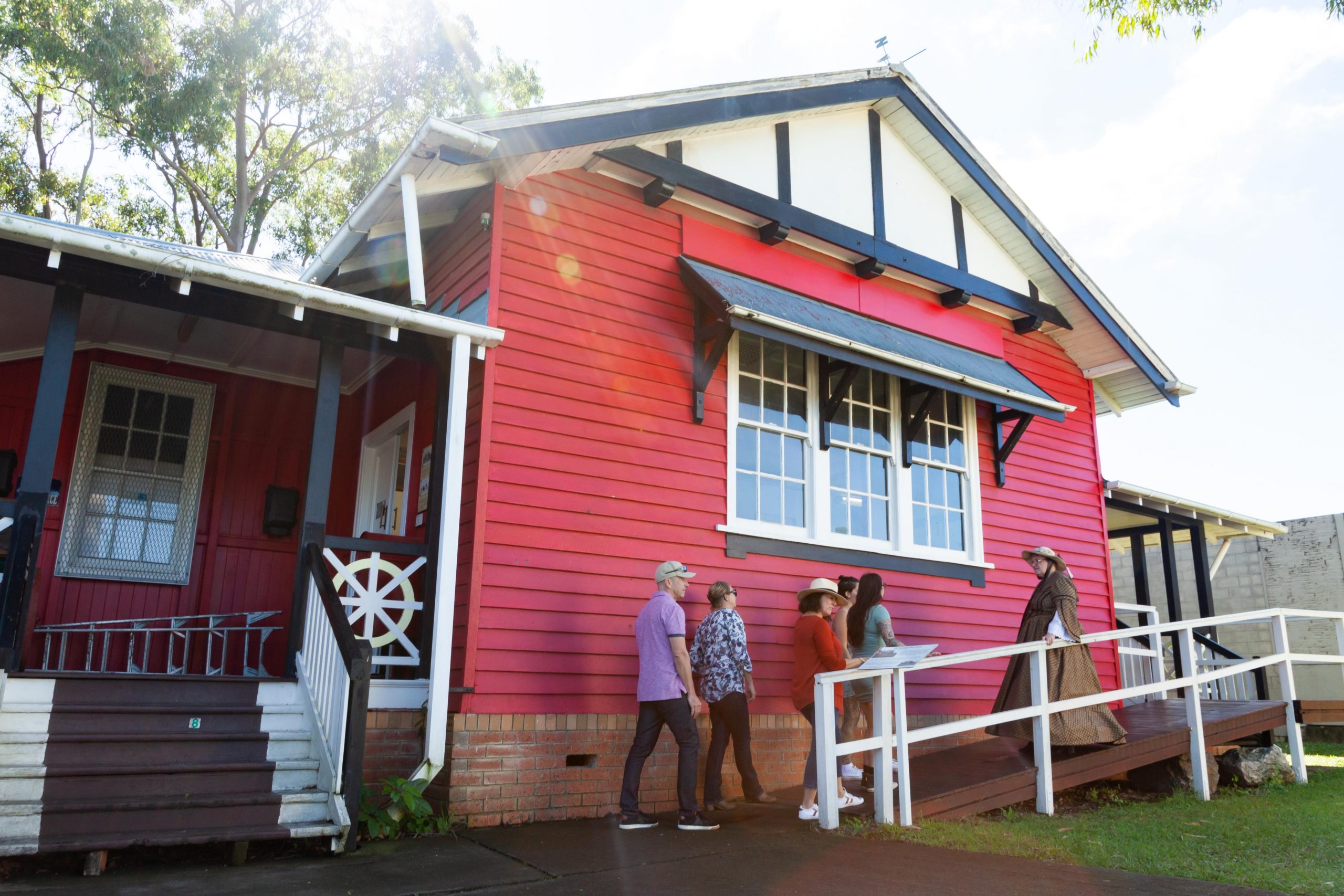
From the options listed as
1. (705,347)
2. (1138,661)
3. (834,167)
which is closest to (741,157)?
(834,167)

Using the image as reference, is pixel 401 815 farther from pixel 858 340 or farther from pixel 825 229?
pixel 825 229

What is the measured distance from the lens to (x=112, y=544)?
8.14 meters

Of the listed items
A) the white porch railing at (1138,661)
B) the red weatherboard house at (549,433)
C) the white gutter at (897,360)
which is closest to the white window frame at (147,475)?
the red weatherboard house at (549,433)

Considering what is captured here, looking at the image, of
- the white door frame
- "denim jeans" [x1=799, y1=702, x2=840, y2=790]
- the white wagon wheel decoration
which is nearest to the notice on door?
the white door frame

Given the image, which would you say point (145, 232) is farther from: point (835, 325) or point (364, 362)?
point (835, 325)

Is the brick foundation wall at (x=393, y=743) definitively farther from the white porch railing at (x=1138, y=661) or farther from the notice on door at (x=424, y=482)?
the white porch railing at (x=1138, y=661)

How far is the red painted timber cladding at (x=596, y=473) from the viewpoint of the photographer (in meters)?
6.60

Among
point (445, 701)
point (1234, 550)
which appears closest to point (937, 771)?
point (445, 701)

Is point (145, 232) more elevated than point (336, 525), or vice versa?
point (145, 232)

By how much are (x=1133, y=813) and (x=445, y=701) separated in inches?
185

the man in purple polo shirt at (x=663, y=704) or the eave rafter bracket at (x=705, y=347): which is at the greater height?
the eave rafter bracket at (x=705, y=347)

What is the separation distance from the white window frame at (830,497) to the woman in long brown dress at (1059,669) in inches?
60.0

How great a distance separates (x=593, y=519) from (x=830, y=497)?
2.48m

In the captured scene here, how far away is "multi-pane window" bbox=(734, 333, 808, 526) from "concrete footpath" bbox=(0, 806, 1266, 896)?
308 centimetres
